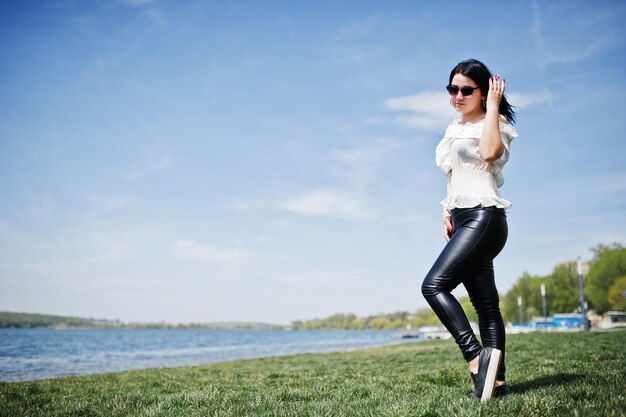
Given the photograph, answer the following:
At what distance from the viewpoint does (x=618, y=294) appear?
203 ft

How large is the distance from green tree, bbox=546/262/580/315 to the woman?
86.2 metres

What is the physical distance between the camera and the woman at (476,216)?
389 centimetres

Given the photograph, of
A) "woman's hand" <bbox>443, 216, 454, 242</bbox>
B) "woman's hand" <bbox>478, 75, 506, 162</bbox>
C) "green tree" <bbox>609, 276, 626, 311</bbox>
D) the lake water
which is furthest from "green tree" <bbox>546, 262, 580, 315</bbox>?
"woman's hand" <bbox>478, 75, 506, 162</bbox>

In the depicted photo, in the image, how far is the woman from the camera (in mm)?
3887

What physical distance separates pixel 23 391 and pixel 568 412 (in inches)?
305

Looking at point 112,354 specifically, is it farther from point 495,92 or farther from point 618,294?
point 618,294

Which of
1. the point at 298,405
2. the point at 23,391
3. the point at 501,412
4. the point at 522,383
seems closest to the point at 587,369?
the point at 522,383

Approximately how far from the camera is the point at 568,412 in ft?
10.9

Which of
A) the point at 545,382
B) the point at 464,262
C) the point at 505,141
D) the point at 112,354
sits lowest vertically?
the point at 112,354

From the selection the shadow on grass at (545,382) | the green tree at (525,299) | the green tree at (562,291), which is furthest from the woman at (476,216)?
the green tree at (525,299)

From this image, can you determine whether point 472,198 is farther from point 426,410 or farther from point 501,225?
point 426,410

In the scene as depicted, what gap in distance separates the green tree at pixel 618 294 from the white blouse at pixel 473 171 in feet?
228

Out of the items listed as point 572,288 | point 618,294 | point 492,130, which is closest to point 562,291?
point 572,288

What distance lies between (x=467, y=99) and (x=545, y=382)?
3.09 meters
